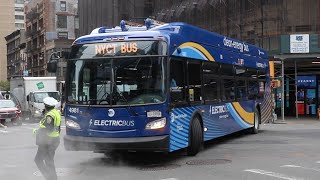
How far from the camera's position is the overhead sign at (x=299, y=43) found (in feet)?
91.3

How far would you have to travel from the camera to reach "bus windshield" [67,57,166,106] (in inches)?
415

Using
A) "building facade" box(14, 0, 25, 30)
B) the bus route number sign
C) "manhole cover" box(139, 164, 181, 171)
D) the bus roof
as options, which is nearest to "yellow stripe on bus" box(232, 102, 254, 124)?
the bus roof

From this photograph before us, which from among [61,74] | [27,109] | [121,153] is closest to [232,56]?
[121,153]

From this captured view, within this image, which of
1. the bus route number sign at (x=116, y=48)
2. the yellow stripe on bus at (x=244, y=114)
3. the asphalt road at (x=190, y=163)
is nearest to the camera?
the asphalt road at (x=190, y=163)

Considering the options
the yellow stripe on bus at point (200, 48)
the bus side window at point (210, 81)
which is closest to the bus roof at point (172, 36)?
the yellow stripe on bus at point (200, 48)

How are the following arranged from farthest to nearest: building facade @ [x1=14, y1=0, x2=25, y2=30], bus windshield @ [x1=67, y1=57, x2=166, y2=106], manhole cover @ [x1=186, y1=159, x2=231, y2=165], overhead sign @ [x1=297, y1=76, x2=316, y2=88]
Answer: building facade @ [x1=14, y1=0, x2=25, y2=30] < overhead sign @ [x1=297, y1=76, x2=316, y2=88] < manhole cover @ [x1=186, y1=159, x2=231, y2=165] < bus windshield @ [x1=67, y1=57, x2=166, y2=106]

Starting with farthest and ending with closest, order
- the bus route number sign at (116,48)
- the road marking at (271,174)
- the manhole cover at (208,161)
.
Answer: the manhole cover at (208,161) < the bus route number sign at (116,48) < the road marking at (271,174)

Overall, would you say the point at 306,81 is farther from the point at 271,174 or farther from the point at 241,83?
the point at 271,174

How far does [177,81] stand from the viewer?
11.2 metres

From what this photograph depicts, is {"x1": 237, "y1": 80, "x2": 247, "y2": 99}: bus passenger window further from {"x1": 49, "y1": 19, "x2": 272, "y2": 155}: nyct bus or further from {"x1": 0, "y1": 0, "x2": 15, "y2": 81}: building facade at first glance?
{"x1": 0, "y1": 0, "x2": 15, "y2": 81}: building facade

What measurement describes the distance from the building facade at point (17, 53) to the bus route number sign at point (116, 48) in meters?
99.5

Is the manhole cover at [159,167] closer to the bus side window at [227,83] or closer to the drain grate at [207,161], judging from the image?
the drain grate at [207,161]

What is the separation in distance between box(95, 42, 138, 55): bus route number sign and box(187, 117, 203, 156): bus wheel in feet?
8.69

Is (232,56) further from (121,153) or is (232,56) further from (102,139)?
(102,139)
